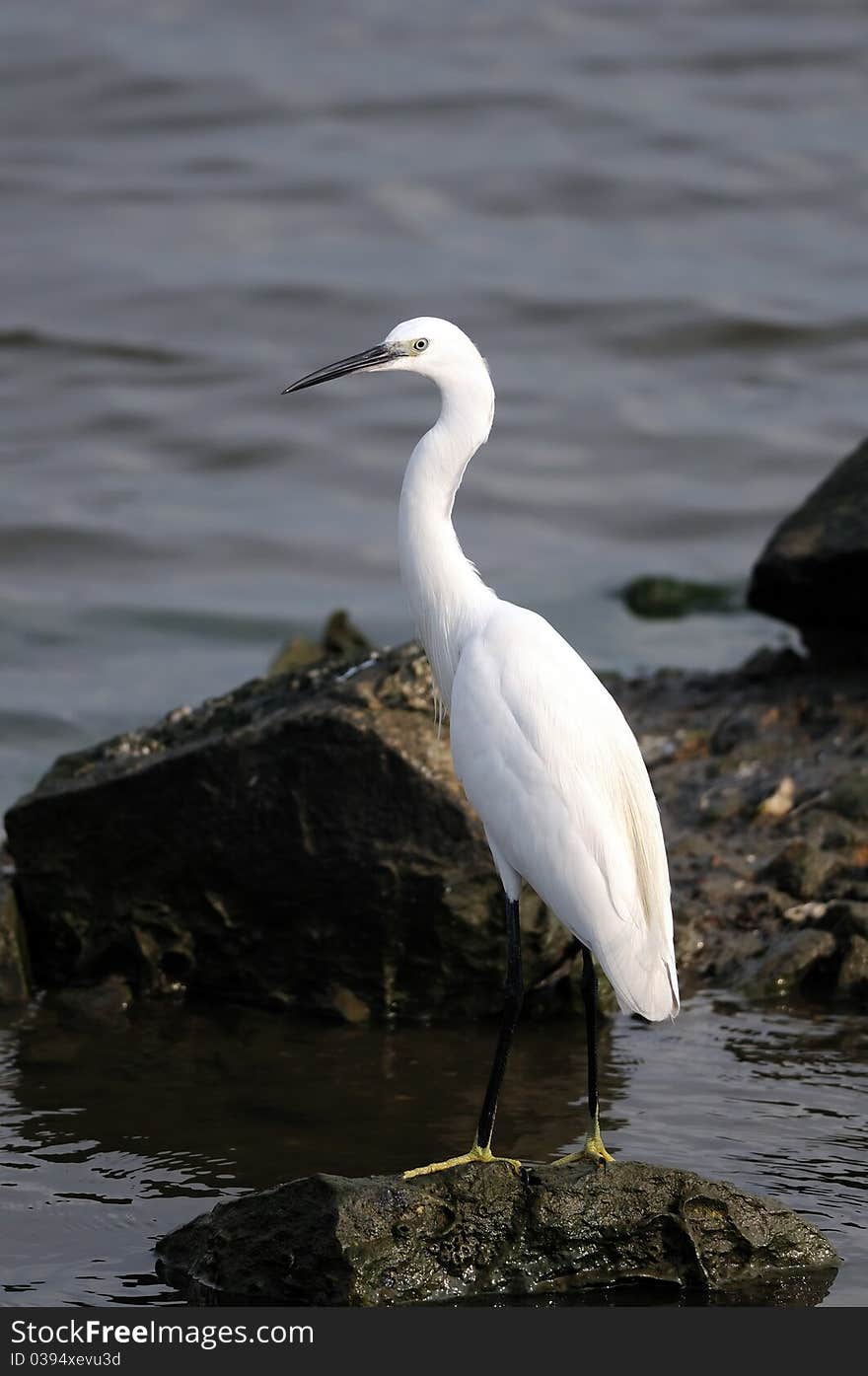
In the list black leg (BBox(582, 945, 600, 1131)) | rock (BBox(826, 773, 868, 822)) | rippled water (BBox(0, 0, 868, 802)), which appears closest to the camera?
black leg (BBox(582, 945, 600, 1131))

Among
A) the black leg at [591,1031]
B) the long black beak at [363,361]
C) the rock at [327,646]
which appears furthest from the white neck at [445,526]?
the rock at [327,646]

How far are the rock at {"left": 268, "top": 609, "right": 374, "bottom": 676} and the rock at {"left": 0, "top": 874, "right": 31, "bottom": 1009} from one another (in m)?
2.25

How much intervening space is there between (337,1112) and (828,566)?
127 inches

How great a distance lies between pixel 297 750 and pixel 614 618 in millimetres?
4936

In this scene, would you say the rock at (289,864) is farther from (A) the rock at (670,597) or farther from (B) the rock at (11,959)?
(A) the rock at (670,597)

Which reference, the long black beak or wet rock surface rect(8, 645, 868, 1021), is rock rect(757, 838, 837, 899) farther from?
the long black beak

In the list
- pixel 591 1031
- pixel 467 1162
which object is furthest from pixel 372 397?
pixel 467 1162

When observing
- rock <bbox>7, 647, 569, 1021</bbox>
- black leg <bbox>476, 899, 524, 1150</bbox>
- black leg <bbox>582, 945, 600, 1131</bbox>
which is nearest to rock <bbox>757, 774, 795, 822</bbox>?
rock <bbox>7, 647, 569, 1021</bbox>

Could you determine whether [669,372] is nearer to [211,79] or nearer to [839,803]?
[211,79]

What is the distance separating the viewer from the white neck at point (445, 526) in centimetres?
505

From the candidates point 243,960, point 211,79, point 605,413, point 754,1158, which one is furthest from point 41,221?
point 754,1158

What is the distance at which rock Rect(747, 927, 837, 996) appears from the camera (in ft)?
20.3

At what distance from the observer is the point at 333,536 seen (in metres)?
11.8

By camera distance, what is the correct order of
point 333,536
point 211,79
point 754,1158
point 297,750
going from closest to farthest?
point 754,1158 < point 297,750 < point 333,536 < point 211,79
